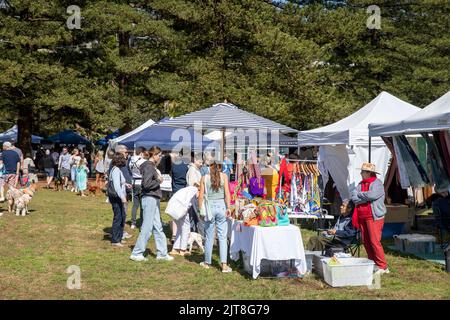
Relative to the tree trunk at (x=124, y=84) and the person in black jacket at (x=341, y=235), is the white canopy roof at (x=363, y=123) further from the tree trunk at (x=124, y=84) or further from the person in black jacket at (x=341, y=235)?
the tree trunk at (x=124, y=84)

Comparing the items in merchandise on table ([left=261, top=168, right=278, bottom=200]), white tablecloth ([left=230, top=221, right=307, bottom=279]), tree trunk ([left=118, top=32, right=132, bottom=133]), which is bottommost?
white tablecloth ([left=230, top=221, right=307, bottom=279])

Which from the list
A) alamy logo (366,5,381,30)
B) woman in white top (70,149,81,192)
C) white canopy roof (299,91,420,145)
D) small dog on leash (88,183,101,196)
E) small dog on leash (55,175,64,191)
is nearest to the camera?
white canopy roof (299,91,420,145)

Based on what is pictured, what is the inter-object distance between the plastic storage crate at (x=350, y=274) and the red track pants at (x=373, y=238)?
573 mm

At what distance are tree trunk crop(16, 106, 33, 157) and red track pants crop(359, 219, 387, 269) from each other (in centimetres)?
2354

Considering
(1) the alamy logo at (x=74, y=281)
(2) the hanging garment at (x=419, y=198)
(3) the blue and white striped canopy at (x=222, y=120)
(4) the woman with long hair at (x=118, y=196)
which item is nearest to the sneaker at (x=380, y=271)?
(1) the alamy logo at (x=74, y=281)

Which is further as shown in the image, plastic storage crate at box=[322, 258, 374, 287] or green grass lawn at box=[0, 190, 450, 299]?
plastic storage crate at box=[322, 258, 374, 287]

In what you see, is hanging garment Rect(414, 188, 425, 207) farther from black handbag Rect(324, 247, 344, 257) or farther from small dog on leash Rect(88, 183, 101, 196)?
small dog on leash Rect(88, 183, 101, 196)

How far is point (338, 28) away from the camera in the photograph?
29.5 m

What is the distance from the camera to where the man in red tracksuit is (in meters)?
8.20

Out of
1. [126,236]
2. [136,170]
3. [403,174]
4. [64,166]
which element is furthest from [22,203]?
[403,174]

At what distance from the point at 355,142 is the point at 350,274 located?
593 centimetres

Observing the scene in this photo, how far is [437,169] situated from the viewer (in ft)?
33.8

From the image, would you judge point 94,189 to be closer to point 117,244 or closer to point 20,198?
point 20,198

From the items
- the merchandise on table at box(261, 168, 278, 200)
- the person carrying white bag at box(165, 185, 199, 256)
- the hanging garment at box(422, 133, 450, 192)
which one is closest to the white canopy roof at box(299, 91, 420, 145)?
the merchandise on table at box(261, 168, 278, 200)
